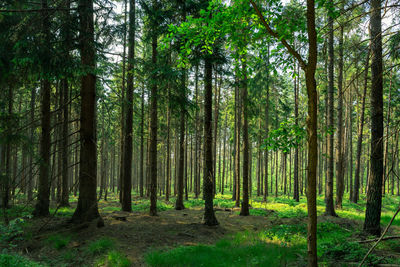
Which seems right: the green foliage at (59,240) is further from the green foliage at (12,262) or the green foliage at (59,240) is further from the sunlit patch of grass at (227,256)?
the sunlit patch of grass at (227,256)

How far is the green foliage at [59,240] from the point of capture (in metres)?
6.69

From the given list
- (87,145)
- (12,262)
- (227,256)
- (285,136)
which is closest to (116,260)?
(12,262)

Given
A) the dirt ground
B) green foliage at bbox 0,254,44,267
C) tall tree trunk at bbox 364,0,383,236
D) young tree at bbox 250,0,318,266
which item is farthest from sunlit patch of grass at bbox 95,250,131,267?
tall tree trunk at bbox 364,0,383,236

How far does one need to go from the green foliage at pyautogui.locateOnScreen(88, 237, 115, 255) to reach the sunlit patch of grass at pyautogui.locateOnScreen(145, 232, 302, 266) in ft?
4.18

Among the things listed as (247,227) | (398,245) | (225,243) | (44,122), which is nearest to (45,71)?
(44,122)

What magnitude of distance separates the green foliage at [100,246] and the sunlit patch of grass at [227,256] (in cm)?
127

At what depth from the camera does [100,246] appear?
256 inches

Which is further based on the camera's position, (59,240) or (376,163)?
(376,163)

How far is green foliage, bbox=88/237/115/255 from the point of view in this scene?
6348 mm

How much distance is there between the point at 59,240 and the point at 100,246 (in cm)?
147

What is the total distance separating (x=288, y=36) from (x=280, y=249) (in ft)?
18.4

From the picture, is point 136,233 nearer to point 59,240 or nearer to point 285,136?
point 59,240

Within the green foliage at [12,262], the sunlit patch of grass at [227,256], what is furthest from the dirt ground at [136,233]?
the green foliage at [12,262]

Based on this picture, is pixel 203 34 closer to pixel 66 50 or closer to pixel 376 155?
pixel 66 50
